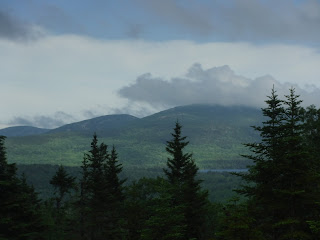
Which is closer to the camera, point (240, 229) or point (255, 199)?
point (240, 229)

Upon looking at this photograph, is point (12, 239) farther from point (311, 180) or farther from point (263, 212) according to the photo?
point (311, 180)

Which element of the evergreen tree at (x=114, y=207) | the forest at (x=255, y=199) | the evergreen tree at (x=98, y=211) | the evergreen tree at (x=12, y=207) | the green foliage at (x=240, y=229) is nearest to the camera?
the green foliage at (x=240, y=229)

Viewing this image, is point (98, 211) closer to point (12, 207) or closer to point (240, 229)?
point (12, 207)

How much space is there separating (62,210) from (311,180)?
60.7m

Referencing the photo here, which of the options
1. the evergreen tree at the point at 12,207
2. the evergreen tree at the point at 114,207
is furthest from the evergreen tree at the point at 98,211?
the evergreen tree at the point at 12,207

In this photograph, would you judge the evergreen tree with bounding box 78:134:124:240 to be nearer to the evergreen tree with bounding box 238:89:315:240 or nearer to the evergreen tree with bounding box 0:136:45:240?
the evergreen tree with bounding box 0:136:45:240

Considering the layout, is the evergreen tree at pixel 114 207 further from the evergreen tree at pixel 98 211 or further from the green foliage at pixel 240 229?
the green foliage at pixel 240 229

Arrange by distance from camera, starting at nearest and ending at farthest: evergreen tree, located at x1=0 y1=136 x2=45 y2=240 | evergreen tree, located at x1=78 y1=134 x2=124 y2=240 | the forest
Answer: the forest
evergreen tree, located at x1=0 y1=136 x2=45 y2=240
evergreen tree, located at x1=78 y1=134 x2=124 y2=240

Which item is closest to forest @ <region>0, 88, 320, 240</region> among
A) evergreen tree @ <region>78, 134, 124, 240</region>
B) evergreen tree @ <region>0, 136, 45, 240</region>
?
evergreen tree @ <region>0, 136, 45, 240</region>

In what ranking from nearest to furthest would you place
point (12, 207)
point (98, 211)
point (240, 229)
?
point (240, 229), point (12, 207), point (98, 211)

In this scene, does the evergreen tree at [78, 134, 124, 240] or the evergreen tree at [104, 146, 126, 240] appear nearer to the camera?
the evergreen tree at [104, 146, 126, 240]

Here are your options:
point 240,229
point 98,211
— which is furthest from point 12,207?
point 240,229

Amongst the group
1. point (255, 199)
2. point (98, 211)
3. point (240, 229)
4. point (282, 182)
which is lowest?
point (98, 211)

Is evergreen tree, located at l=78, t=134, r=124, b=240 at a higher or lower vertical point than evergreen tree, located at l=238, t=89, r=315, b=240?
lower
